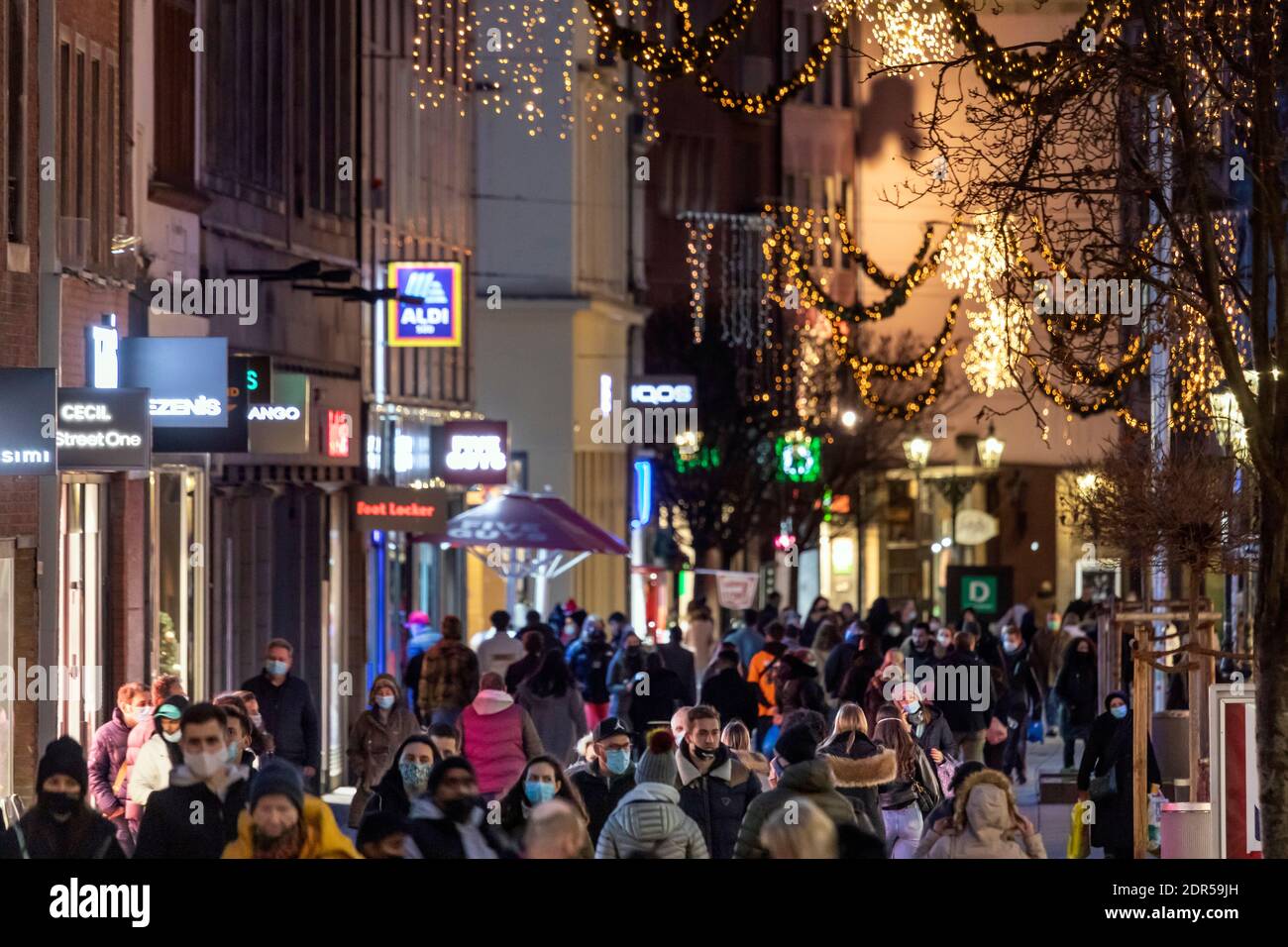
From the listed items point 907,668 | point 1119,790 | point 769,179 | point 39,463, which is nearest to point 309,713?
point 39,463

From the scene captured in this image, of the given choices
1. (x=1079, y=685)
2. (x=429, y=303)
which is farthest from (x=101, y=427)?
(x=429, y=303)

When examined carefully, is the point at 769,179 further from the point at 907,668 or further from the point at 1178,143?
the point at 1178,143

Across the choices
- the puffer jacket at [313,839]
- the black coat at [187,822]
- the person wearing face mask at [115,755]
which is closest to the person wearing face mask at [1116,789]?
the person wearing face mask at [115,755]

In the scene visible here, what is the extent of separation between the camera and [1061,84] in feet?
45.6

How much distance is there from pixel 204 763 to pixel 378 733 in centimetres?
674

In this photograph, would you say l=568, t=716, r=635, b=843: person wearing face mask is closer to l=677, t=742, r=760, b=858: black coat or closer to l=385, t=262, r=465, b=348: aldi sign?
l=677, t=742, r=760, b=858: black coat

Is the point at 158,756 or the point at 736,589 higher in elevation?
the point at 736,589

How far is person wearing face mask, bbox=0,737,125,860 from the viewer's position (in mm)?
12578

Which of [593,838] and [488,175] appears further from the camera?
[488,175]

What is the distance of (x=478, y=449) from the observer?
1620 inches

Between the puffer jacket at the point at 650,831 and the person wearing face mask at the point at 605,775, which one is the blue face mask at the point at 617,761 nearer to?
the person wearing face mask at the point at 605,775

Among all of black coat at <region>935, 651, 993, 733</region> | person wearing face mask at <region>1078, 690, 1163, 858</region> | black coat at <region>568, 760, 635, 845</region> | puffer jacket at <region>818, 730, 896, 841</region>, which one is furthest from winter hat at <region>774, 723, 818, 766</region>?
black coat at <region>935, 651, 993, 733</region>

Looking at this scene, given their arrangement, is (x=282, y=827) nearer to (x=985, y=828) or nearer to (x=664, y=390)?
(x=985, y=828)
